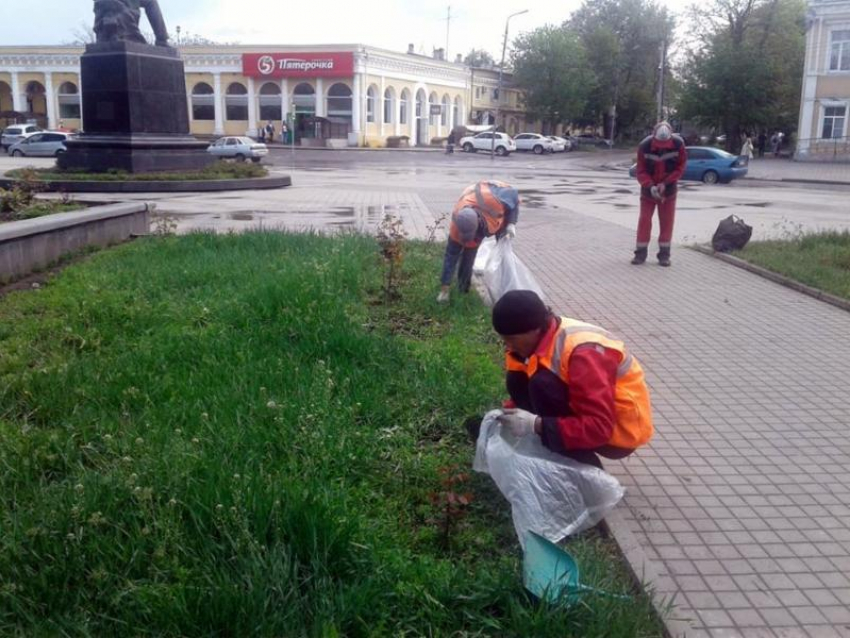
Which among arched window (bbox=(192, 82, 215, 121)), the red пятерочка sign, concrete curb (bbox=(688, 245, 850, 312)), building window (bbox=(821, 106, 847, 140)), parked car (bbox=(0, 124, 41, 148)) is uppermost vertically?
the red пятерочка sign

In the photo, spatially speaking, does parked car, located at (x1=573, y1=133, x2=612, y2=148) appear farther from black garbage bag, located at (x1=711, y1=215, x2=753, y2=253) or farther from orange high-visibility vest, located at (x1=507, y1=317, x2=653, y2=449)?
orange high-visibility vest, located at (x1=507, y1=317, x2=653, y2=449)

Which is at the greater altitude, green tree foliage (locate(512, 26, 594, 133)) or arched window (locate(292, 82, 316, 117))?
green tree foliage (locate(512, 26, 594, 133))

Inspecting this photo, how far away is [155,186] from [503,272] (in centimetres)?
1551

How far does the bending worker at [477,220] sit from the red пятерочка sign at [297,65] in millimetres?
59533

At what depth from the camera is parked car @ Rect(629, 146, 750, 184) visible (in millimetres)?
33531

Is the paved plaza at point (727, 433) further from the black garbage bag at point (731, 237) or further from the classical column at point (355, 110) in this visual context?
the classical column at point (355, 110)

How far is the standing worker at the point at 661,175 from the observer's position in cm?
1099

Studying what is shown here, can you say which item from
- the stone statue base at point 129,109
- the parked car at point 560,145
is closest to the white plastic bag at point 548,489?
the stone statue base at point 129,109

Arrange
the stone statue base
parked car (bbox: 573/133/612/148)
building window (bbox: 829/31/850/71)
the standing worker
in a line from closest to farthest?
the standing worker, the stone statue base, building window (bbox: 829/31/850/71), parked car (bbox: 573/133/612/148)

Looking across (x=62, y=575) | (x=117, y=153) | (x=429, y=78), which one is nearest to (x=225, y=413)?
(x=62, y=575)

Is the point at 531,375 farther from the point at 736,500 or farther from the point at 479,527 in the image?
the point at 736,500

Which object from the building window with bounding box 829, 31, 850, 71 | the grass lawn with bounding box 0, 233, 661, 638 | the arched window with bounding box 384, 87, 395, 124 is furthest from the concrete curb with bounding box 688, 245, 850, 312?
the arched window with bounding box 384, 87, 395, 124

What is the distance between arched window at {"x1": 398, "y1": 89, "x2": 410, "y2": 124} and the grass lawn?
67.8 metres

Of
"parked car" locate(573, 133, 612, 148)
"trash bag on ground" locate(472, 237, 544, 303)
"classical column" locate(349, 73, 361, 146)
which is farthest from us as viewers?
"parked car" locate(573, 133, 612, 148)
